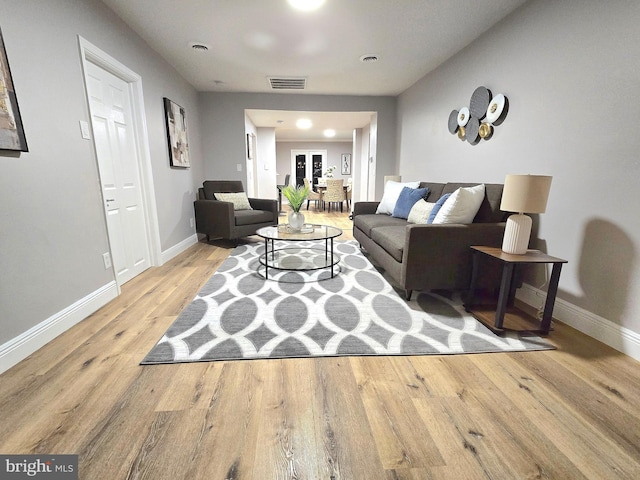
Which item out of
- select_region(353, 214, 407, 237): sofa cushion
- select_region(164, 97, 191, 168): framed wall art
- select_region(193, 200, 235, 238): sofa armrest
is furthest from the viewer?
select_region(193, 200, 235, 238): sofa armrest

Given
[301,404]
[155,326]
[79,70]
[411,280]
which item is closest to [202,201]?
[79,70]

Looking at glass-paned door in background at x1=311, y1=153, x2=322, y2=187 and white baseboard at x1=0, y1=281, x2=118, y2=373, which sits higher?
glass-paned door in background at x1=311, y1=153, x2=322, y2=187

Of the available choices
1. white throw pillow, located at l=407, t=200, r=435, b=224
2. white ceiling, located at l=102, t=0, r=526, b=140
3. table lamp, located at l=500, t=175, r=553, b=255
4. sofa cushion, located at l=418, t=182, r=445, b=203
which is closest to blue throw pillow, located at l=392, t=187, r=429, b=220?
sofa cushion, located at l=418, t=182, r=445, b=203

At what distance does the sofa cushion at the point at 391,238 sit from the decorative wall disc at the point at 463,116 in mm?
1329

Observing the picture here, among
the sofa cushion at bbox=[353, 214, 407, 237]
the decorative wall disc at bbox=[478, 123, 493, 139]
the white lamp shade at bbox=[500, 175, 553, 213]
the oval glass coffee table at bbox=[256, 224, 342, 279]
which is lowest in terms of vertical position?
the oval glass coffee table at bbox=[256, 224, 342, 279]

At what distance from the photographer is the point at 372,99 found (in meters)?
5.00

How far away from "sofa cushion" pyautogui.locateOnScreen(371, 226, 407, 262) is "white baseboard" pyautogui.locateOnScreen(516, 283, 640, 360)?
1.05 m

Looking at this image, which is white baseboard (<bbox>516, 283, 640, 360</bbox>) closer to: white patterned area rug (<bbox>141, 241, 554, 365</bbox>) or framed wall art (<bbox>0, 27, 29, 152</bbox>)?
white patterned area rug (<bbox>141, 241, 554, 365</bbox>)

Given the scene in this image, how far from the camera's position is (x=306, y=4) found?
2.29 m

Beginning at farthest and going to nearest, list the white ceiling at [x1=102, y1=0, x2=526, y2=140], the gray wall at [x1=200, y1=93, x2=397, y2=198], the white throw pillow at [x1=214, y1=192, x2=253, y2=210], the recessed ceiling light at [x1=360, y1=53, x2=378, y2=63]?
1. the gray wall at [x1=200, y1=93, x2=397, y2=198]
2. the white throw pillow at [x1=214, y1=192, x2=253, y2=210]
3. the recessed ceiling light at [x1=360, y1=53, x2=378, y2=63]
4. the white ceiling at [x1=102, y1=0, x2=526, y2=140]

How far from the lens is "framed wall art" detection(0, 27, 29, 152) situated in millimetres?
1459

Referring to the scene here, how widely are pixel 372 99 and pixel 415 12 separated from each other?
266 cm

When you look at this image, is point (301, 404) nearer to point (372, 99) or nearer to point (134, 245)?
point (134, 245)

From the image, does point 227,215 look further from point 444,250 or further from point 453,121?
point 453,121
